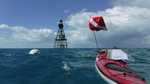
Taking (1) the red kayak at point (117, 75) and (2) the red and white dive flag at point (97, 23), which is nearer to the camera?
(1) the red kayak at point (117, 75)

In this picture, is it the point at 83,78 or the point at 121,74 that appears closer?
the point at 121,74

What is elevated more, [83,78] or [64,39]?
[64,39]

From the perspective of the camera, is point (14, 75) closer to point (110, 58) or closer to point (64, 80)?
point (64, 80)

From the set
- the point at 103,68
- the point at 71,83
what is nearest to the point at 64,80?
the point at 71,83

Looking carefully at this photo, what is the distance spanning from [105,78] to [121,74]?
252 cm

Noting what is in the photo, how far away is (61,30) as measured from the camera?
5797 inches

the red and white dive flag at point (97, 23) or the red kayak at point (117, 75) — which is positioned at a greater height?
the red and white dive flag at point (97, 23)

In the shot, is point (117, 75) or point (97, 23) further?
point (97, 23)

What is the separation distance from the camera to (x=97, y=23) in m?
44.2

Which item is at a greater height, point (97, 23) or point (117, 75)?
point (97, 23)

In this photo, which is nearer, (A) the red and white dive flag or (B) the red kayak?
(B) the red kayak

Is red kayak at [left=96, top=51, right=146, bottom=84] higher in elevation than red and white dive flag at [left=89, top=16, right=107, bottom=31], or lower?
lower

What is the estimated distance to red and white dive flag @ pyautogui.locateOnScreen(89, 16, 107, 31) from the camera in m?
43.8

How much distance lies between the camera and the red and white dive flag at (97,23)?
43.8 meters
